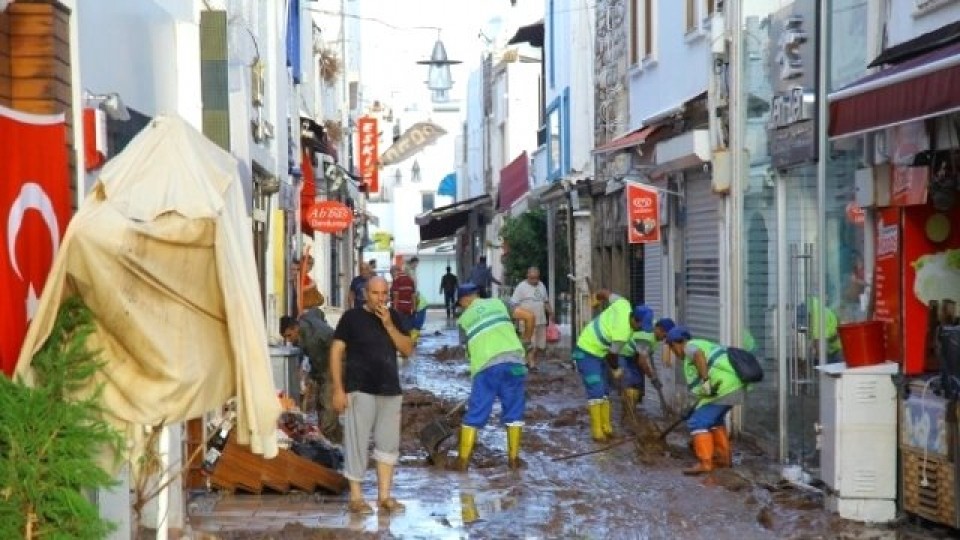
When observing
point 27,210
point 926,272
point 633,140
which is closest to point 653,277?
point 633,140

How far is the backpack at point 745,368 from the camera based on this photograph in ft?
45.7

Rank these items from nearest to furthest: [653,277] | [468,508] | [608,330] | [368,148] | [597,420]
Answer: [468,508] → [608,330] → [597,420] → [653,277] → [368,148]

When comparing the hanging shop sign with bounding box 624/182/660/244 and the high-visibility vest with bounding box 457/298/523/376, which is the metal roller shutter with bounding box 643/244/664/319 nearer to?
the hanging shop sign with bounding box 624/182/660/244

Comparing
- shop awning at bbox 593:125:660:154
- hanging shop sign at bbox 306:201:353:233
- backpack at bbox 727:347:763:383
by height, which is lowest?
backpack at bbox 727:347:763:383

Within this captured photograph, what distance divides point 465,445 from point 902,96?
6021 mm

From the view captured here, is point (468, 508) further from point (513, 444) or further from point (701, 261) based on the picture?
point (701, 261)

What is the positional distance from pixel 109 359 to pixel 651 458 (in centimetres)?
910

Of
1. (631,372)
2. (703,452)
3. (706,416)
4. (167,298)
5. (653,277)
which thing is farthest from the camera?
(653,277)

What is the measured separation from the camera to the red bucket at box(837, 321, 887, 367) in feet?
36.7

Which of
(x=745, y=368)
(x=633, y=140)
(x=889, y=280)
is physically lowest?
(x=745, y=368)

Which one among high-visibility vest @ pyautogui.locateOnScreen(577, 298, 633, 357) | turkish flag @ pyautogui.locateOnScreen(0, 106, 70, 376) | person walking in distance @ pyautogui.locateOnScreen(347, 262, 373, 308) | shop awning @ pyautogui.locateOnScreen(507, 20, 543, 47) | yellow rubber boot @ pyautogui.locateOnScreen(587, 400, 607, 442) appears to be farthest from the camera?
shop awning @ pyautogui.locateOnScreen(507, 20, 543, 47)

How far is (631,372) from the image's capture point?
18.2m

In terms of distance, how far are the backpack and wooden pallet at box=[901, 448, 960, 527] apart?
10.0 feet

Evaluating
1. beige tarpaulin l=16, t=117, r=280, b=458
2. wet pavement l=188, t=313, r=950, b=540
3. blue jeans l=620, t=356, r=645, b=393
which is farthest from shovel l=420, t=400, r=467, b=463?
beige tarpaulin l=16, t=117, r=280, b=458
